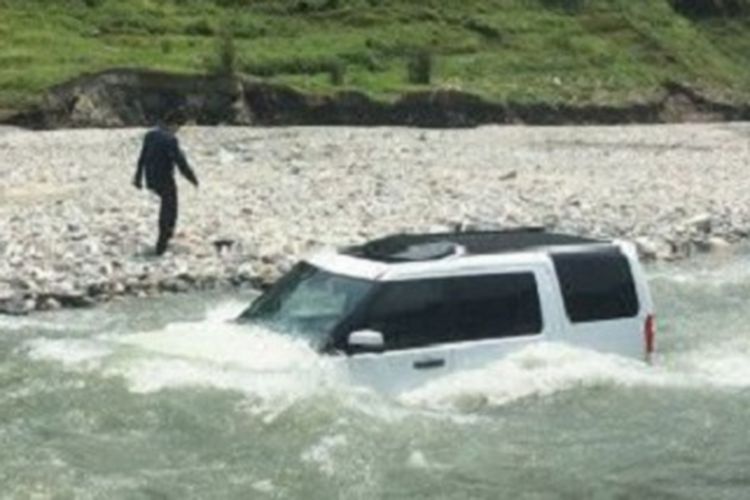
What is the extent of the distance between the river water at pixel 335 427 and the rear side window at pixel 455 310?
0.37 m

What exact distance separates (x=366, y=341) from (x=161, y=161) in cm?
1258

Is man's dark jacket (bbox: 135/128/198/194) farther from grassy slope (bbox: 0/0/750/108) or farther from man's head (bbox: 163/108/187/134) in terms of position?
grassy slope (bbox: 0/0/750/108)

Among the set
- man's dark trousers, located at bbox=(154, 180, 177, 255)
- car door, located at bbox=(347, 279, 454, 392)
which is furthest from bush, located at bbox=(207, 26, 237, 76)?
car door, located at bbox=(347, 279, 454, 392)

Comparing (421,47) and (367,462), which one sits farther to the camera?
(421,47)

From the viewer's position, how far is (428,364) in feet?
47.3

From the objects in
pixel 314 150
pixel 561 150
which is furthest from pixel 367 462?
pixel 561 150

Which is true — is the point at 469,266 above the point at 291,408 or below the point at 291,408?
above

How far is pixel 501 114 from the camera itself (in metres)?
65.4

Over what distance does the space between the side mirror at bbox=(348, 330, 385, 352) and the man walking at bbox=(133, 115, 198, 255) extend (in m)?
11.9

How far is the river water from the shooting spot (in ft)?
42.0

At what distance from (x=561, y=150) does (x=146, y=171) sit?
88.4 ft

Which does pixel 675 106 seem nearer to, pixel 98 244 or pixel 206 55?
pixel 206 55

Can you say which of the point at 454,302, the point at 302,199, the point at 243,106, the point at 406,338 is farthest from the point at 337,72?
the point at 406,338

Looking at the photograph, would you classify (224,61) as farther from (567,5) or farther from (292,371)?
(292,371)
